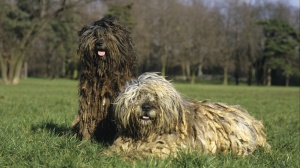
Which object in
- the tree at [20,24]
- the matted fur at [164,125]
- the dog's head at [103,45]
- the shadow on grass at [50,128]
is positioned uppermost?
the tree at [20,24]

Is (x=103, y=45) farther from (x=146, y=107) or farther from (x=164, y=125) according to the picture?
(x=164, y=125)

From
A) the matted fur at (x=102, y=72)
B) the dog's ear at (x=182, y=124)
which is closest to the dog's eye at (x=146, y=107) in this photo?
the dog's ear at (x=182, y=124)

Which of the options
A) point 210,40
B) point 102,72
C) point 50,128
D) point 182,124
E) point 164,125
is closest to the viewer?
point 164,125

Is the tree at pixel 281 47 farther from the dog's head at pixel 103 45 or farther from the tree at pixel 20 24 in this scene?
the dog's head at pixel 103 45

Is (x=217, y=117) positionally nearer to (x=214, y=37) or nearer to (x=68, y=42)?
(x=68, y=42)

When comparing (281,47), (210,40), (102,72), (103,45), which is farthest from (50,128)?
(281,47)

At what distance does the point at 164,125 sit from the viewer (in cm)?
523

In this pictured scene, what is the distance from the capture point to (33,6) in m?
46.1

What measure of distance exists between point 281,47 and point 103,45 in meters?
66.4

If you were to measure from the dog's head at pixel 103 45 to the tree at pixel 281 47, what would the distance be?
65.3 m

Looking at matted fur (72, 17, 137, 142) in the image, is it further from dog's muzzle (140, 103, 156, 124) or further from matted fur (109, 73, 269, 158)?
dog's muzzle (140, 103, 156, 124)

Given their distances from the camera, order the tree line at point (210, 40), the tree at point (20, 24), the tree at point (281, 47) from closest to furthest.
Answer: the tree at point (20, 24)
the tree line at point (210, 40)
the tree at point (281, 47)

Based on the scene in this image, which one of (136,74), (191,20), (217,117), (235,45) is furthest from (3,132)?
(235,45)

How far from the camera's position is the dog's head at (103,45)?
600 centimetres
